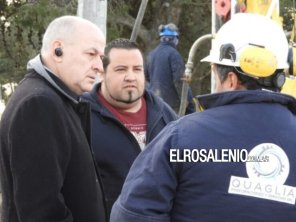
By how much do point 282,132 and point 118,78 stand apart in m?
1.59

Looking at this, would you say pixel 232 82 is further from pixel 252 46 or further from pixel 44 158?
pixel 44 158

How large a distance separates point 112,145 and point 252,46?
1302 millimetres

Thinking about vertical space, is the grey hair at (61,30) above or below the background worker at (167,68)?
above

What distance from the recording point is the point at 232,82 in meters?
2.00

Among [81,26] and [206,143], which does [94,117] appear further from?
[206,143]

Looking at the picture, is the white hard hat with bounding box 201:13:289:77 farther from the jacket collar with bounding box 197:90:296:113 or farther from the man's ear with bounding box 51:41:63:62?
the man's ear with bounding box 51:41:63:62

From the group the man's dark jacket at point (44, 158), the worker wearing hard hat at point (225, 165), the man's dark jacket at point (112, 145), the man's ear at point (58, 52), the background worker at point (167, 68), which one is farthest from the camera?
the background worker at point (167, 68)

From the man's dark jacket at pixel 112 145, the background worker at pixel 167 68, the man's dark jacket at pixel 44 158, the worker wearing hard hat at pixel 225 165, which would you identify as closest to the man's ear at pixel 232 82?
the worker wearing hard hat at pixel 225 165

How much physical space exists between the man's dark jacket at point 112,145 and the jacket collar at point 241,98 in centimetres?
120

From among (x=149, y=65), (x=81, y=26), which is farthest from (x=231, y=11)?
(x=81, y=26)

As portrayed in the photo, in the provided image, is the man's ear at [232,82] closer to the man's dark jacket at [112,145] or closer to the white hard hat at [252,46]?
the white hard hat at [252,46]

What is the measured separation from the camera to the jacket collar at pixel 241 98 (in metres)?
1.93

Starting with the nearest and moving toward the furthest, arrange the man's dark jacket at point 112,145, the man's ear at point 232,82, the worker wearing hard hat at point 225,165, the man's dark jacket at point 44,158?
1. the worker wearing hard hat at point 225,165
2. the man's ear at point 232,82
3. the man's dark jacket at point 44,158
4. the man's dark jacket at point 112,145

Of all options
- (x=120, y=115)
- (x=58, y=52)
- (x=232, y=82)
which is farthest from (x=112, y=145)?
(x=232, y=82)
